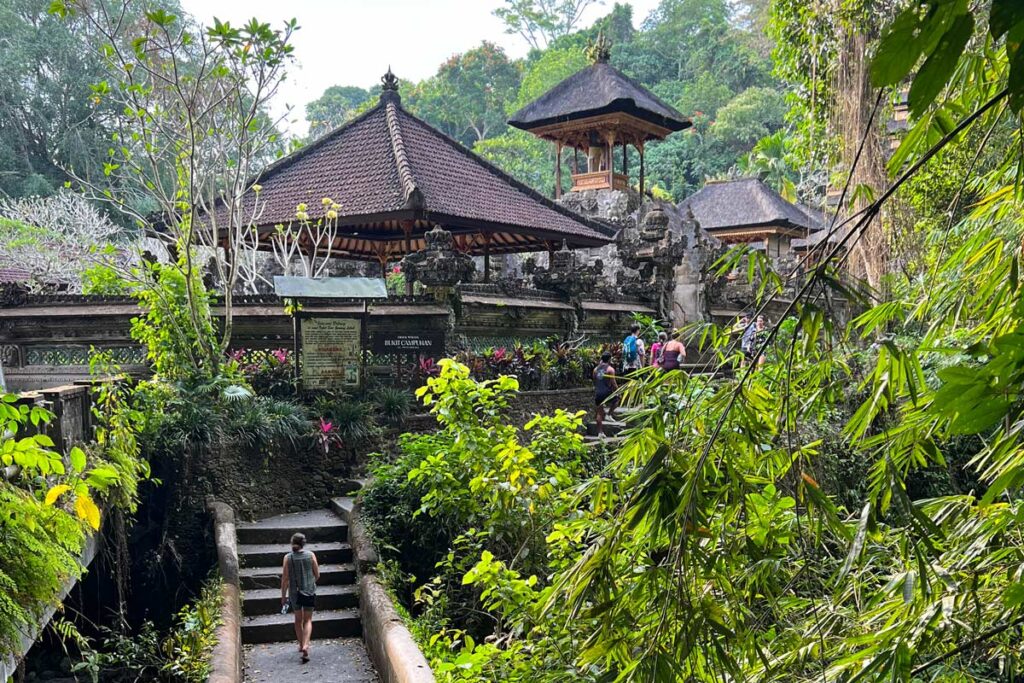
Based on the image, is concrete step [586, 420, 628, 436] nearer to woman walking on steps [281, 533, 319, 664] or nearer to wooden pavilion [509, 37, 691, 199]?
woman walking on steps [281, 533, 319, 664]

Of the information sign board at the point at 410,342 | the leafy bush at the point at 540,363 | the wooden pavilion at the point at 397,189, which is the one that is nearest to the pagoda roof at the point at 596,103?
the wooden pavilion at the point at 397,189

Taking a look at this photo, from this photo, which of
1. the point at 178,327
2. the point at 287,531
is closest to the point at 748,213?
the point at 178,327

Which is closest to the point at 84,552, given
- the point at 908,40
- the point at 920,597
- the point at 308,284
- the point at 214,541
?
the point at 214,541

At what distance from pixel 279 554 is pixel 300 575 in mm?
1603

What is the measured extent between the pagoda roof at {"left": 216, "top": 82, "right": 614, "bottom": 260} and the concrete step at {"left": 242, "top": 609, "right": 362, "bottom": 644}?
6171mm

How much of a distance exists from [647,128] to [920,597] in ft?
85.5

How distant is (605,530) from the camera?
2193 mm

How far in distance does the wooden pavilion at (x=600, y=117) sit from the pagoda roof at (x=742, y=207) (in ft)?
13.4

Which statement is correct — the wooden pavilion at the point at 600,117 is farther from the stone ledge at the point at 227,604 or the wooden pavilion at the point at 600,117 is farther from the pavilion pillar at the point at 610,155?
the stone ledge at the point at 227,604

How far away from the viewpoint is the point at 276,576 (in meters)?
8.60

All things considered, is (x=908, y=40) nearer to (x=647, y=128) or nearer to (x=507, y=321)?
(x=507, y=321)

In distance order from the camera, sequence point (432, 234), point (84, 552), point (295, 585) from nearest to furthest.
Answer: point (84, 552), point (295, 585), point (432, 234)

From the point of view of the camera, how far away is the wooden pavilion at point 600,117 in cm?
2583

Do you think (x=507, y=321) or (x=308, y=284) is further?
(x=507, y=321)
